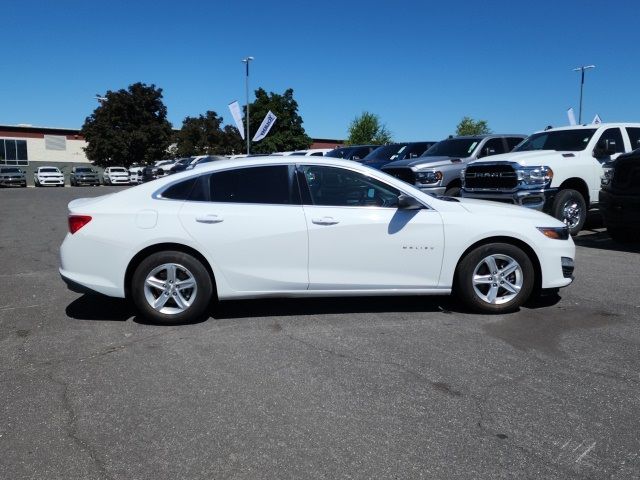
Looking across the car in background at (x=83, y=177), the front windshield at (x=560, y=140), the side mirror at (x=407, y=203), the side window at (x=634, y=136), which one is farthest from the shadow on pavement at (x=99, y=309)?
the car in background at (x=83, y=177)

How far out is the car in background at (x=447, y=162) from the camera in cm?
1176

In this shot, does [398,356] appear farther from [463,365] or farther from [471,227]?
[471,227]

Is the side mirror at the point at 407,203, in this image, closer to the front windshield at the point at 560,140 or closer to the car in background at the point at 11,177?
the front windshield at the point at 560,140

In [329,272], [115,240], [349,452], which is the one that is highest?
[115,240]

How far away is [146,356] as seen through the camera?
449cm

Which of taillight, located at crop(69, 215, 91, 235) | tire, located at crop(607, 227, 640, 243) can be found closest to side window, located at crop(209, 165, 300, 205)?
taillight, located at crop(69, 215, 91, 235)

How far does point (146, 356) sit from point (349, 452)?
2126 mm

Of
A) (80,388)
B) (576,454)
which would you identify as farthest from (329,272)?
(576,454)

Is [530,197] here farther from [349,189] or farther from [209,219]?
[209,219]

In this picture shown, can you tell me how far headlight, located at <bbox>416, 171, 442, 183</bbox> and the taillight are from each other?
25.8 feet

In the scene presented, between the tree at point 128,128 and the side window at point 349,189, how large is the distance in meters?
49.7

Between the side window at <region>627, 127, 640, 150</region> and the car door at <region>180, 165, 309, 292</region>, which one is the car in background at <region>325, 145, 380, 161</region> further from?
the car door at <region>180, 165, 309, 292</region>

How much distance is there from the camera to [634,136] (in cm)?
1141

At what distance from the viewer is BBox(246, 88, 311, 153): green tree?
164 feet
